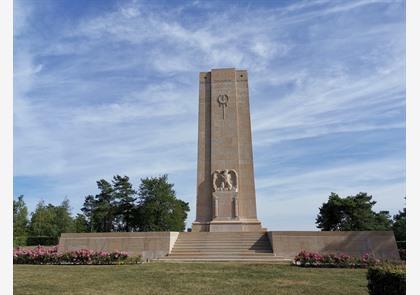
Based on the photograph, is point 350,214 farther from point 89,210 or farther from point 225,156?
point 89,210

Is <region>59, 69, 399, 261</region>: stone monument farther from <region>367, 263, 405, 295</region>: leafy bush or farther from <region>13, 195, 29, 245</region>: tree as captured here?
<region>13, 195, 29, 245</region>: tree

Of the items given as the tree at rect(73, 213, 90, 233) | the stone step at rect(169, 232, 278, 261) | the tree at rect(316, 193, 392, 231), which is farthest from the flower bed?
the tree at rect(73, 213, 90, 233)

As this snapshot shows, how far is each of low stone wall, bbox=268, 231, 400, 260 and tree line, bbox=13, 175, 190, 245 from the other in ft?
123

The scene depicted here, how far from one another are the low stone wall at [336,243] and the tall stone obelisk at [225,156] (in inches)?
195

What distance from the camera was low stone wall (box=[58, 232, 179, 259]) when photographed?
19.0 m

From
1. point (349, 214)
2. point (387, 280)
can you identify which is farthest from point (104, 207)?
point (387, 280)

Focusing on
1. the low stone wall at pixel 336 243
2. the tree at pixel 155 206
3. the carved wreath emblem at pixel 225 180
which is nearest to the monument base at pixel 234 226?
the carved wreath emblem at pixel 225 180

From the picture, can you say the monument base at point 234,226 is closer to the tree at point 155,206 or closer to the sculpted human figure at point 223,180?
the sculpted human figure at point 223,180

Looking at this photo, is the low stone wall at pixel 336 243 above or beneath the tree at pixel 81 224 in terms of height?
above

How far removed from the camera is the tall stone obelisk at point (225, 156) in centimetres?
2377

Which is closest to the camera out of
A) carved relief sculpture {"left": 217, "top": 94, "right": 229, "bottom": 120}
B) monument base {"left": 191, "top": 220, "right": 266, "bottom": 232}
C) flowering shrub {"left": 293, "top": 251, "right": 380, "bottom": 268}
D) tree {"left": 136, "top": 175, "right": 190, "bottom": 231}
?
flowering shrub {"left": 293, "top": 251, "right": 380, "bottom": 268}

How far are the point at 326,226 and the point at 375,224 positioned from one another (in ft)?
20.5

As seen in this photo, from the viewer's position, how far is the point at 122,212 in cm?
5641

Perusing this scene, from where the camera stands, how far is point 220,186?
2438 cm
